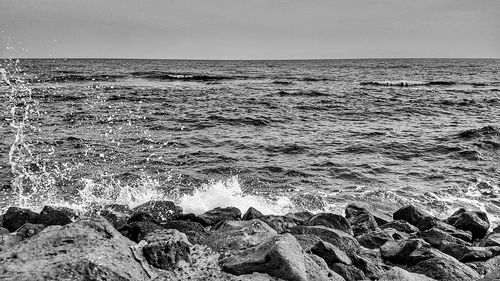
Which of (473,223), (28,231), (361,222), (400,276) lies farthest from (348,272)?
(28,231)

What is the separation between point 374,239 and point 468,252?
4.30ft

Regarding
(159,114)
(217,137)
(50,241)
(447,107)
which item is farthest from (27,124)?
(447,107)

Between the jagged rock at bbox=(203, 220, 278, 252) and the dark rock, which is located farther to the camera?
the dark rock

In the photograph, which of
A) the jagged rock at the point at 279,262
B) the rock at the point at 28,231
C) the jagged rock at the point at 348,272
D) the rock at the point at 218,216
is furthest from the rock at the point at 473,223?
the rock at the point at 28,231

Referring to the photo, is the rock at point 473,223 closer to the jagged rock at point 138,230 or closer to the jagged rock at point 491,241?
the jagged rock at point 491,241

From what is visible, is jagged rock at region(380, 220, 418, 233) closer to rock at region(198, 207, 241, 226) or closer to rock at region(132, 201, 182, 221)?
rock at region(198, 207, 241, 226)

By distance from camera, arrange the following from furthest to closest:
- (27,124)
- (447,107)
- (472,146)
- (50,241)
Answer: (447,107) < (27,124) < (472,146) < (50,241)

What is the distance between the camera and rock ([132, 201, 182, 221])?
8281 millimetres

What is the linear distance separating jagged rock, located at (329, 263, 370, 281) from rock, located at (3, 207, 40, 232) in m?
4.91

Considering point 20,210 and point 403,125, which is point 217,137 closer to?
point 403,125

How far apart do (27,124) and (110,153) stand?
6.60 m

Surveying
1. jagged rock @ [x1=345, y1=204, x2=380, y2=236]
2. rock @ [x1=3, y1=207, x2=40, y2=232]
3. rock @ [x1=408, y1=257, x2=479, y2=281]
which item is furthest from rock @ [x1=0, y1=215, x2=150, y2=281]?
jagged rock @ [x1=345, y1=204, x2=380, y2=236]

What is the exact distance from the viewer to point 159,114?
22.2 m

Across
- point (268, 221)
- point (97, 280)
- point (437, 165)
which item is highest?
point (97, 280)
